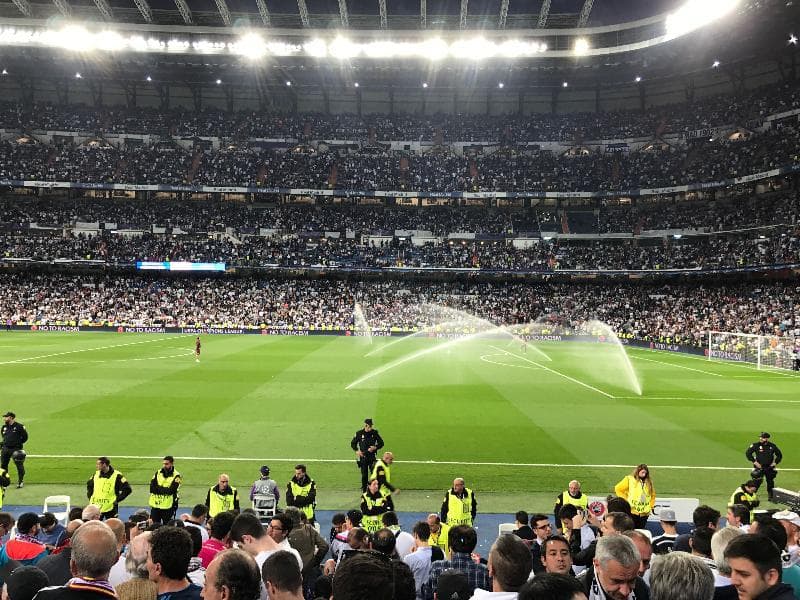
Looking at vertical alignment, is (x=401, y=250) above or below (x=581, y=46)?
below

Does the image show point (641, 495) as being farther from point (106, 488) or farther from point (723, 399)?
point (723, 399)

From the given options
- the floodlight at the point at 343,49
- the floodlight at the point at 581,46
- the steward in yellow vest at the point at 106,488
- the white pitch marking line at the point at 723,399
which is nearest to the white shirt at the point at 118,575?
the steward in yellow vest at the point at 106,488

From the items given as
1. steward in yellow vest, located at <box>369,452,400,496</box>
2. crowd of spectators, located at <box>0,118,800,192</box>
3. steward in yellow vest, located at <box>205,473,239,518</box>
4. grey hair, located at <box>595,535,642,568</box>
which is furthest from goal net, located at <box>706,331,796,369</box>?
grey hair, located at <box>595,535,642,568</box>

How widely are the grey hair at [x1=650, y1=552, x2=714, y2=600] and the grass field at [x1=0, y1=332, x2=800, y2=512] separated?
991 centimetres

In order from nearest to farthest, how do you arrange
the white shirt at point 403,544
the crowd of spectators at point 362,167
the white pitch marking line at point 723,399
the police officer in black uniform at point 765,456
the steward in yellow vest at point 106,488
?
the white shirt at point 403,544, the steward in yellow vest at point 106,488, the police officer in black uniform at point 765,456, the white pitch marking line at point 723,399, the crowd of spectators at point 362,167

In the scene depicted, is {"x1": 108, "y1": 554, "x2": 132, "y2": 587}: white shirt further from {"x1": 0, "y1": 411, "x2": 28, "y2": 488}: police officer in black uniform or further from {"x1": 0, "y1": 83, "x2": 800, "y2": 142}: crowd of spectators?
{"x1": 0, "y1": 83, "x2": 800, "y2": 142}: crowd of spectators

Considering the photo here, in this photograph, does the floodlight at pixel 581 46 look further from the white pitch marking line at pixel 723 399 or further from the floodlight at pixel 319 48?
the white pitch marking line at pixel 723 399

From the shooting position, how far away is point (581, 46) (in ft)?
211

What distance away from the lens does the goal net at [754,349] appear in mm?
39375

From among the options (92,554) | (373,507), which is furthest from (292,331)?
(92,554)

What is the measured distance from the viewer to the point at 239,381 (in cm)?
2902

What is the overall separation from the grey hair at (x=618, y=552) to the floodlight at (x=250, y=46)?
69504 mm

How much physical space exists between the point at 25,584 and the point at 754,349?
47510mm

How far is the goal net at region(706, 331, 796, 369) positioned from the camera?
39.4 metres
